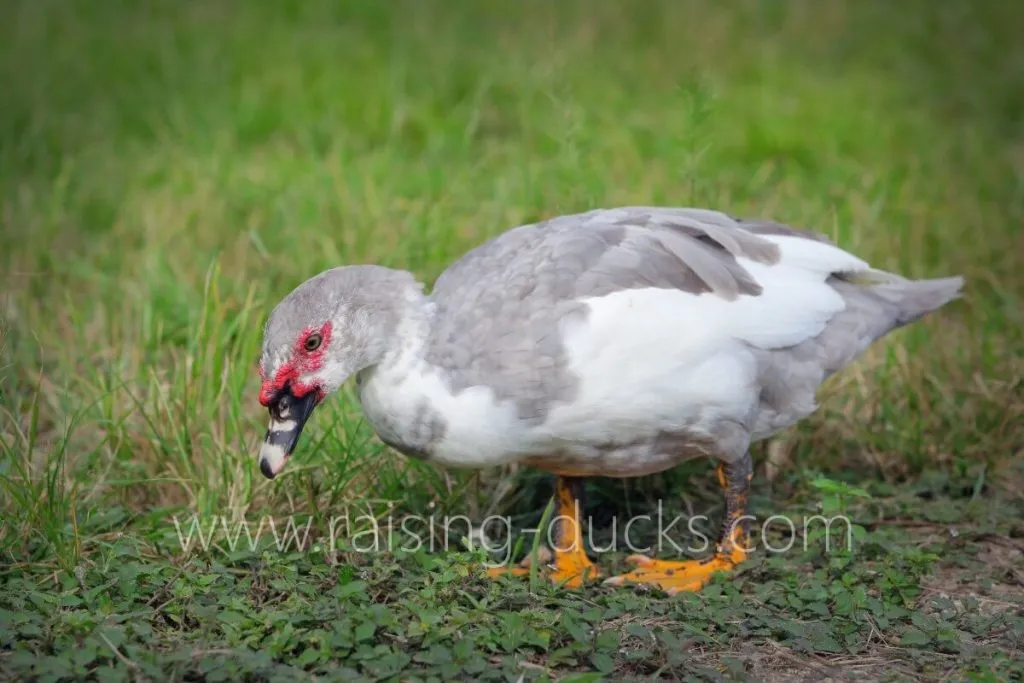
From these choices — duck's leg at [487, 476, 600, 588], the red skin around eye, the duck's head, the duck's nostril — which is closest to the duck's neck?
the duck's head

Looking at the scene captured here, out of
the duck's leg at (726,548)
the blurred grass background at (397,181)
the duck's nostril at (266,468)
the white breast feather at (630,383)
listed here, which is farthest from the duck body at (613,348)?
the blurred grass background at (397,181)

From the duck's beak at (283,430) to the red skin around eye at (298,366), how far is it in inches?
2.1

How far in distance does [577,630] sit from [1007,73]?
5.73 m

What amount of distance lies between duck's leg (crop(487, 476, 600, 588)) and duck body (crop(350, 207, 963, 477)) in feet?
0.67

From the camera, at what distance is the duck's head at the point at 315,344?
351 cm

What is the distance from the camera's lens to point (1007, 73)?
25.7 feet

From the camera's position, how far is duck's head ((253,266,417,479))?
11.5 ft

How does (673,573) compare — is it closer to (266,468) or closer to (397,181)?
(266,468)

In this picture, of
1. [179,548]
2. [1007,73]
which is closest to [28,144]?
[179,548]

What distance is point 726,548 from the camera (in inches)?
158

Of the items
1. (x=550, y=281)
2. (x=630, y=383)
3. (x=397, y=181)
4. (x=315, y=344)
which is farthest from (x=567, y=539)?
(x=397, y=181)

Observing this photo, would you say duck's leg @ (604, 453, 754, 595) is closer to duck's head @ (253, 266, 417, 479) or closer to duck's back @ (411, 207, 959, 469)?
duck's back @ (411, 207, 959, 469)

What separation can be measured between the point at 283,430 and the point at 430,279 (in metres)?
1.58

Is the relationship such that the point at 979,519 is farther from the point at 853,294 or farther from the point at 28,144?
the point at 28,144
